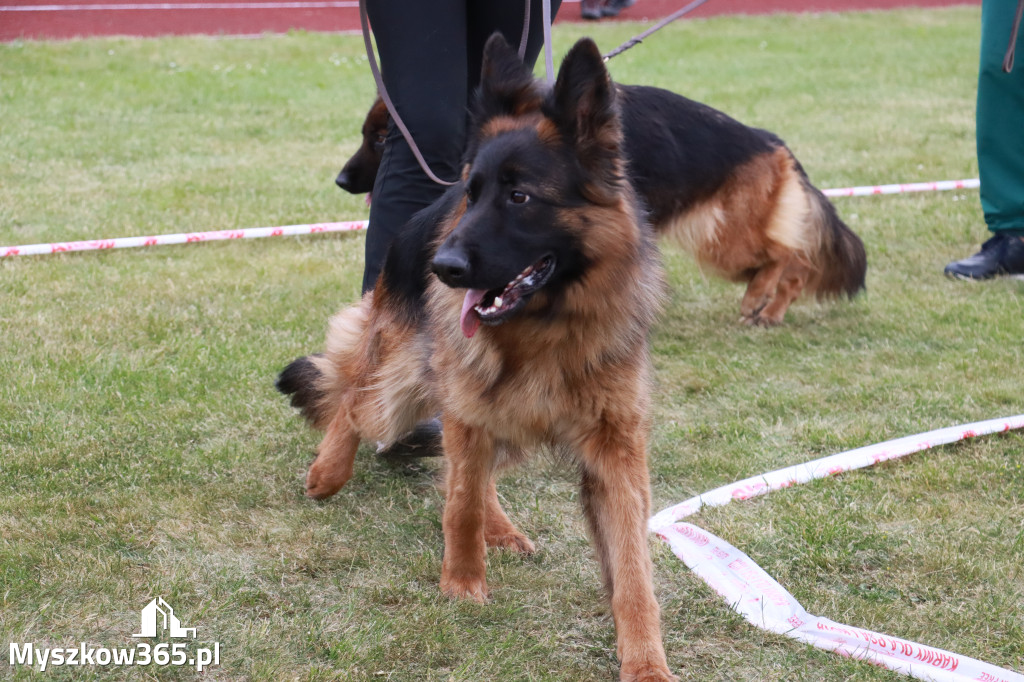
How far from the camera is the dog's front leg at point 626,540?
2555 mm

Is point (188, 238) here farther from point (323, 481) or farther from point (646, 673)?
point (646, 673)

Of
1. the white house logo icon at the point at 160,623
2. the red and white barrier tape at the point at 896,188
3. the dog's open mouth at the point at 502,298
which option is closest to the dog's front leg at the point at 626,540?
the dog's open mouth at the point at 502,298

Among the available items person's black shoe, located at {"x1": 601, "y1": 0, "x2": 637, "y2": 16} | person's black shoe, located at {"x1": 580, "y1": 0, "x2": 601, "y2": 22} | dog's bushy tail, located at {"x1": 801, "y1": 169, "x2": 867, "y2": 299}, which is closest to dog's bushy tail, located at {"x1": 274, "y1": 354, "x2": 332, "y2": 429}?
dog's bushy tail, located at {"x1": 801, "y1": 169, "x2": 867, "y2": 299}

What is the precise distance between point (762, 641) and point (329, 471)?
5.17 ft

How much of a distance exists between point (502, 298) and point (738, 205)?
10.7 ft

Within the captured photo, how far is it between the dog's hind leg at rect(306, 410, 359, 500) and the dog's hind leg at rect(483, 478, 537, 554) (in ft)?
1.80

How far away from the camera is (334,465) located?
3498 millimetres

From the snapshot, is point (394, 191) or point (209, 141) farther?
point (209, 141)

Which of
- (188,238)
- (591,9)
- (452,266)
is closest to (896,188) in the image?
(188,238)

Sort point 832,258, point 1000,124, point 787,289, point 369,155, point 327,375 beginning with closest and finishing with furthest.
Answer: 1. point 327,375
2. point 369,155
3. point 832,258
4. point 787,289
5. point 1000,124

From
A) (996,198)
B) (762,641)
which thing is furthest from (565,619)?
(996,198)

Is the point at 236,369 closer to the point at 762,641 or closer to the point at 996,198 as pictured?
the point at 762,641

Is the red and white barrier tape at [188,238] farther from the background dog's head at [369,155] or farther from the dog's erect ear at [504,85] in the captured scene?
the dog's erect ear at [504,85]

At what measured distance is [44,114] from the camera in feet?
34.9
